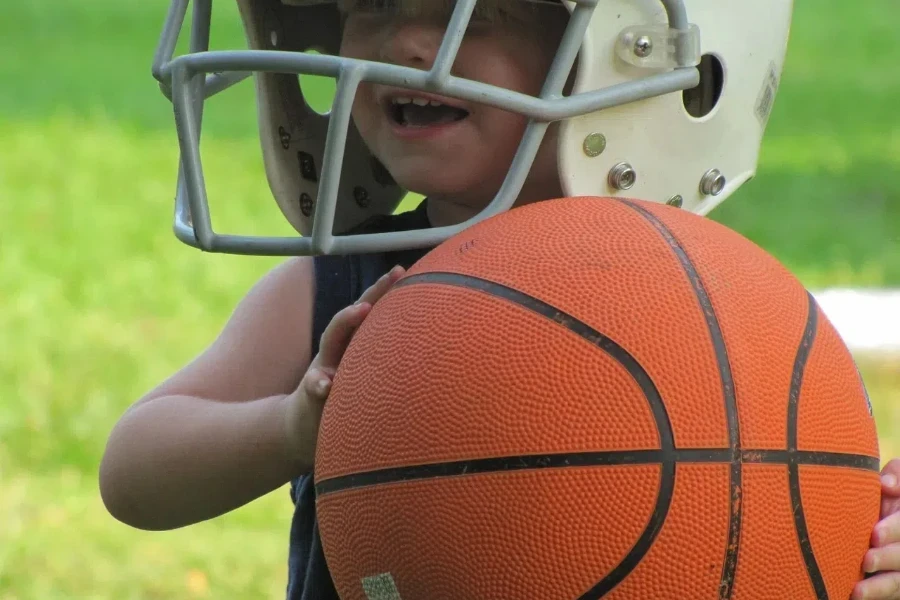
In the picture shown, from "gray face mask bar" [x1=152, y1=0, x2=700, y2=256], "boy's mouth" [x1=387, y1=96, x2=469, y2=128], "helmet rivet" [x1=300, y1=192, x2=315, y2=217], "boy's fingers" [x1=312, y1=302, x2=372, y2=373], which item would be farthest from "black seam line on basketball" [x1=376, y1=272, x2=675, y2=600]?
"helmet rivet" [x1=300, y1=192, x2=315, y2=217]

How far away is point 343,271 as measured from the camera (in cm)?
271

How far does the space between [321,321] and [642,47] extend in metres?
0.75

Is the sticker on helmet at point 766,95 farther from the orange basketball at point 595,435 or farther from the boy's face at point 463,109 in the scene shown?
the orange basketball at point 595,435

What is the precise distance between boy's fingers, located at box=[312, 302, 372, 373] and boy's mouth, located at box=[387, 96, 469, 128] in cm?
50

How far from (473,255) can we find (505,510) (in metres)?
0.40

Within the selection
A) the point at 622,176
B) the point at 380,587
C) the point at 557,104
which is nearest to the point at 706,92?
the point at 622,176

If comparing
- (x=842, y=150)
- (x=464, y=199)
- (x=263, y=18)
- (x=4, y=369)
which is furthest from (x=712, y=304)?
(x=842, y=150)

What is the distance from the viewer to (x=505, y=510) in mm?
1886

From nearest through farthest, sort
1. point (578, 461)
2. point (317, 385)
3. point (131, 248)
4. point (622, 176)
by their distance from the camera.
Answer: point (578, 461), point (317, 385), point (622, 176), point (131, 248)

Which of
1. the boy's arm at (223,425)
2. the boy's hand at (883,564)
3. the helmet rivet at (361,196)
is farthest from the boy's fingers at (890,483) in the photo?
the helmet rivet at (361,196)

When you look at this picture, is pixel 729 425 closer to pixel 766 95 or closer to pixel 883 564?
pixel 883 564

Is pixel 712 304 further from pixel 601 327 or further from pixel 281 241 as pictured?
pixel 281 241

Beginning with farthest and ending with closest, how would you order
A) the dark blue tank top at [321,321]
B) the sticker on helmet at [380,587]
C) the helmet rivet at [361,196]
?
the helmet rivet at [361,196] → the dark blue tank top at [321,321] → the sticker on helmet at [380,587]

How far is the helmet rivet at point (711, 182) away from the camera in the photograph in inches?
106
